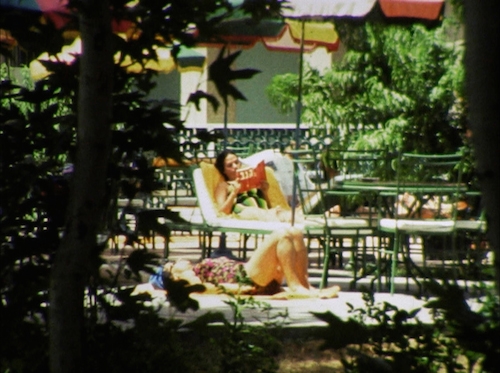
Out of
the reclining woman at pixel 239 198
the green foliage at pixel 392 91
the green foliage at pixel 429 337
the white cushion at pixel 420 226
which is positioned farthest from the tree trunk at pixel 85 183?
the green foliage at pixel 392 91

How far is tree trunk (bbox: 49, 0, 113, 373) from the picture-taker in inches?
113

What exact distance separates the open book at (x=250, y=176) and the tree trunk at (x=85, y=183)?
20.7 feet

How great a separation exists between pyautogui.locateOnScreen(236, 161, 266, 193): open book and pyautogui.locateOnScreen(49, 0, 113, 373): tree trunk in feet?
20.7

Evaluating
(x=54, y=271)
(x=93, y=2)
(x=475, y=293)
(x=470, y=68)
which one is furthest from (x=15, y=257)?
(x=470, y=68)

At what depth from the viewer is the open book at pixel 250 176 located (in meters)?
9.27

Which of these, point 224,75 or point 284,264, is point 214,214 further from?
point 224,75

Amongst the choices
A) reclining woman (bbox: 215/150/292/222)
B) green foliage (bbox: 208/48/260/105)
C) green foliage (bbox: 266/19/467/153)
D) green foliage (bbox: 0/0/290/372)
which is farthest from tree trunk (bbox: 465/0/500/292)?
green foliage (bbox: 266/19/467/153)

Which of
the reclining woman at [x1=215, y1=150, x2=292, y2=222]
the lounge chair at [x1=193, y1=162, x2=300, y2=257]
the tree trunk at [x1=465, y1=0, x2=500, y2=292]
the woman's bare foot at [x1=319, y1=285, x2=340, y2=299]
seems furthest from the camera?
the reclining woman at [x1=215, y1=150, x2=292, y2=222]

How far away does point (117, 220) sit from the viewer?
373cm

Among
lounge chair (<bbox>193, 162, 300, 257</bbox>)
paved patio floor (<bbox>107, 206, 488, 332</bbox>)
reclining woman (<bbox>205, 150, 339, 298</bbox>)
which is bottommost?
paved patio floor (<bbox>107, 206, 488, 332</bbox>)

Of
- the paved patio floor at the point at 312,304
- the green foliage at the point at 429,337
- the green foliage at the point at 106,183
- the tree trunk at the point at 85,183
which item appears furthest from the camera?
the paved patio floor at the point at 312,304

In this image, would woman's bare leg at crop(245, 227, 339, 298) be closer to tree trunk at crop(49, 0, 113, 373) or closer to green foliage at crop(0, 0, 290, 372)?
green foliage at crop(0, 0, 290, 372)

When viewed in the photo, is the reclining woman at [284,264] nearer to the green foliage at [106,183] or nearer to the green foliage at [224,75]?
the green foliage at [106,183]

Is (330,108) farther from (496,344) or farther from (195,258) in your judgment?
(496,344)
